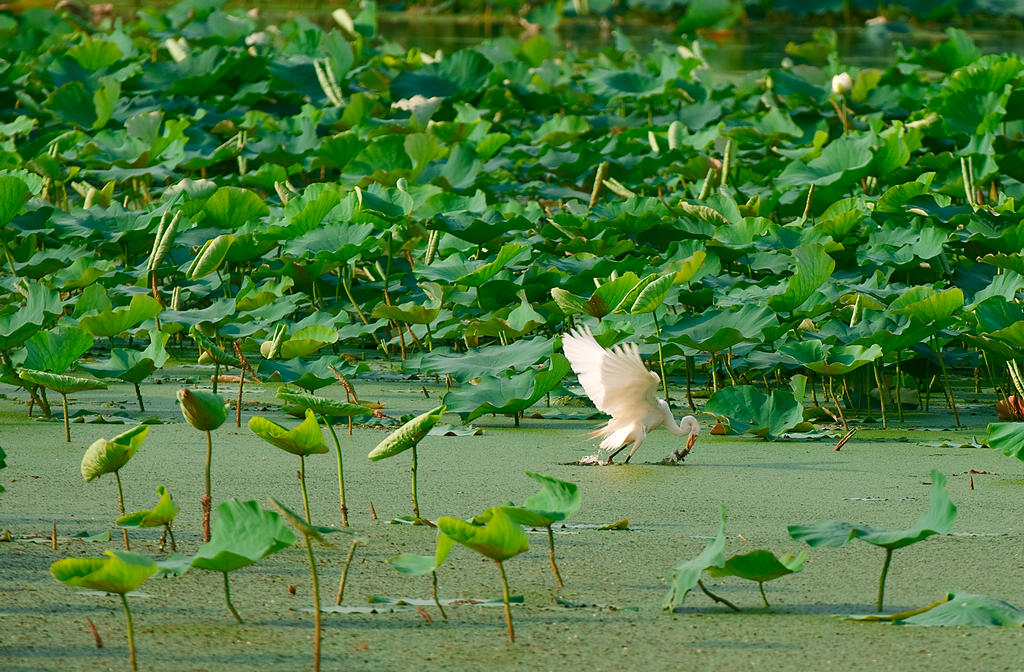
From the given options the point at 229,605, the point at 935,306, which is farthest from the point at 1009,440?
the point at 229,605

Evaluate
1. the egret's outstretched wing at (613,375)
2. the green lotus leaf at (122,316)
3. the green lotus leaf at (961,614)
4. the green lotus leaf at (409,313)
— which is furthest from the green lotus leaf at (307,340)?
the green lotus leaf at (961,614)

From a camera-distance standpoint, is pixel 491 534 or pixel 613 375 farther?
pixel 613 375

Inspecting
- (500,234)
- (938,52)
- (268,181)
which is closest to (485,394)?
(500,234)

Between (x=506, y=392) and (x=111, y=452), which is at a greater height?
(x=111, y=452)

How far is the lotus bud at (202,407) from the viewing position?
4.50 feet

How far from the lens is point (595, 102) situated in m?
4.84

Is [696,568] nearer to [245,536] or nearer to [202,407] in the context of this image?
[245,536]

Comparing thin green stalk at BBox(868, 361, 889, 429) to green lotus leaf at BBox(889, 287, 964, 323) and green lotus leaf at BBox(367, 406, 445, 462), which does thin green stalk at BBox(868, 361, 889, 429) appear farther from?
green lotus leaf at BBox(367, 406, 445, 462)

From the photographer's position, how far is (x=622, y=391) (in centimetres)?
182

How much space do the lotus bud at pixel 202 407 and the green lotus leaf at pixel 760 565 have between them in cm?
54

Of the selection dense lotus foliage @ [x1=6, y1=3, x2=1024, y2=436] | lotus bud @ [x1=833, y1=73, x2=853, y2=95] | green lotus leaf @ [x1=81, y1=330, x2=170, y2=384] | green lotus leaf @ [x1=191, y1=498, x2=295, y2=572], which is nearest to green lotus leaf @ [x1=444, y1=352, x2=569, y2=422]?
dense lotus foliage @ [x1=6, y1=3, x2=1024, y2=436]

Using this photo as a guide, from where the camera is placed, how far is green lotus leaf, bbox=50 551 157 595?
1.04 m

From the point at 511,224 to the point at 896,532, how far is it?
4.96ft

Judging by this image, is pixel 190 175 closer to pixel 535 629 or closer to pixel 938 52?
pixel 938 52
